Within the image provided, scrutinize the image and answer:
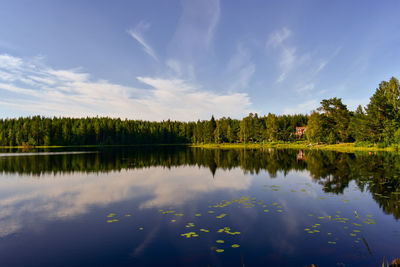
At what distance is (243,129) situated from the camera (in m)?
132

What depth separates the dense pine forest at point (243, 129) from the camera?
69375 mm

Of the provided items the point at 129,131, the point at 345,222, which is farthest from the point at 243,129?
the point at 345,222

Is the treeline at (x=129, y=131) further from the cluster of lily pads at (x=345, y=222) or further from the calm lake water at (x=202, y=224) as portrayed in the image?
the cluster of lily pads at (x=345, y=222)

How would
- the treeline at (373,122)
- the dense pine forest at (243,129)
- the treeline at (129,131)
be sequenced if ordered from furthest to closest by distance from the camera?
the treeline at (129,131)
the dense pine forest at (243,129)
the treeline at (373,122)

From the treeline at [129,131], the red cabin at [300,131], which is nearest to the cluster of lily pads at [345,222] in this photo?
the treeline at [129,131]

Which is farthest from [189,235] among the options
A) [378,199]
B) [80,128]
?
[80,128]

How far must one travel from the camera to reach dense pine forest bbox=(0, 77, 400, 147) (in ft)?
228

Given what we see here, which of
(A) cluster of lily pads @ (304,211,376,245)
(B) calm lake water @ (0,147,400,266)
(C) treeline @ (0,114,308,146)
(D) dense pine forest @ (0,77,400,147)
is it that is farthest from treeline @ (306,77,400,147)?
(A) cluster of lily pads @ (304,211,376,245)

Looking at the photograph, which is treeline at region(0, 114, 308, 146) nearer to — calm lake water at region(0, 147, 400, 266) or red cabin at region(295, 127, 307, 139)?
red cabin at region(295, 127, 307, 139)

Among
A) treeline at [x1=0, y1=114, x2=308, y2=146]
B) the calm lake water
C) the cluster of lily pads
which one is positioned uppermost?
treeline at [x1=0, y1=114, x2=308, y2=146]

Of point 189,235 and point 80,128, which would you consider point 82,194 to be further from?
point 80,128

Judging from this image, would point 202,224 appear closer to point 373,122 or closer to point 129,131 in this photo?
point 373,122

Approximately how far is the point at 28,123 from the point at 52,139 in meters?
23.2

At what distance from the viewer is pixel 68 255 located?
32.7 feet
